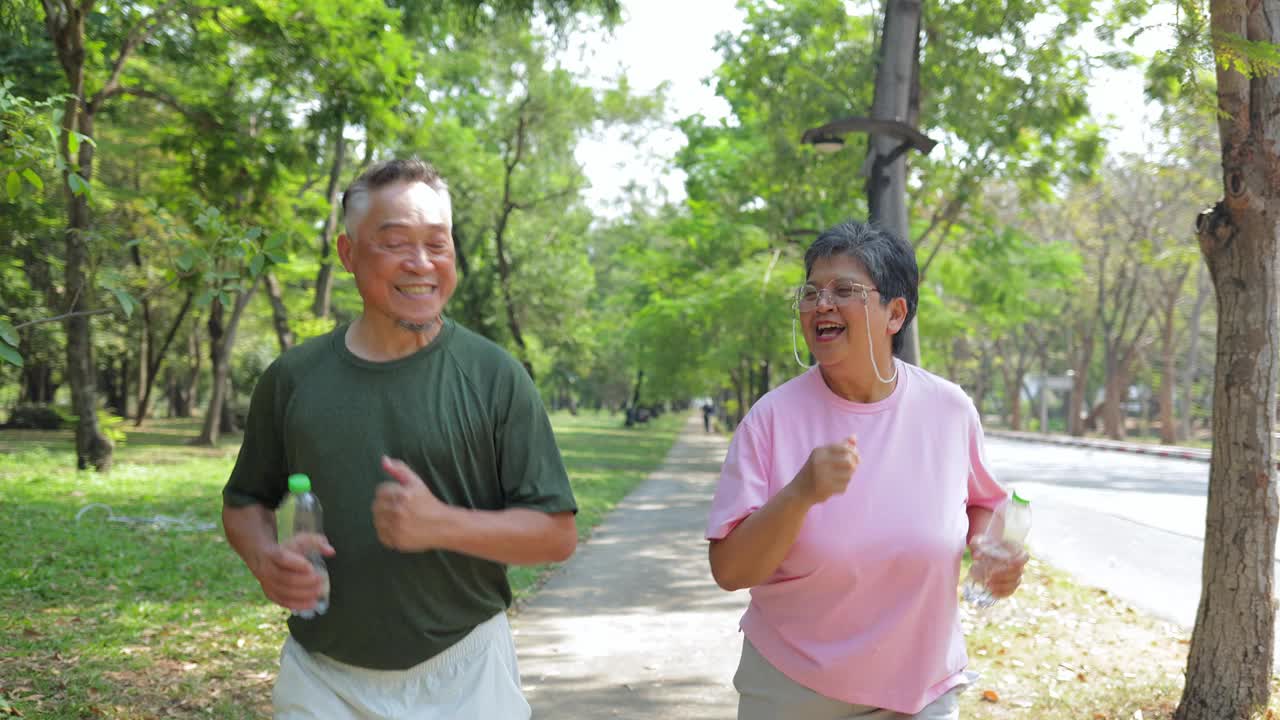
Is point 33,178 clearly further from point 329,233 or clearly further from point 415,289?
point 329,233

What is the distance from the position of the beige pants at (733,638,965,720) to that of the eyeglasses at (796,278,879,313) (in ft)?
2.87

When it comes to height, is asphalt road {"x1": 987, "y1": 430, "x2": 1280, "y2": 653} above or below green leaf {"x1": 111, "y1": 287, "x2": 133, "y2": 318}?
below

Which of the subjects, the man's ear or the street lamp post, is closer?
the man's ear

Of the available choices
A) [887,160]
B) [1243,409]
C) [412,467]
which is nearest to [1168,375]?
[887,160]

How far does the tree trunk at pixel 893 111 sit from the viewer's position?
390 inches

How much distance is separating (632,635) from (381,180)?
5943 millimetres

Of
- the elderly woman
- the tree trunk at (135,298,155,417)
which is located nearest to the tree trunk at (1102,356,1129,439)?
the tree trunk at (135,298,155,417)

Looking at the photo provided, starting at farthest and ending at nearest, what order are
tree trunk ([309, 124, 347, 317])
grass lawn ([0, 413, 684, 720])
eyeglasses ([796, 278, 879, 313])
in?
tree trunk ([309, 124, 347, 317]) → grass lawn ([0, 413, 684, 720]) → eyeglasses ([796, 278, 879, 313])

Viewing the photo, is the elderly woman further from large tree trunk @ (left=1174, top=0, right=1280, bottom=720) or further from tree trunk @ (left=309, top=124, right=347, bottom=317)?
tree trunk @ (left=309, top=124, right=347, bottom=317)

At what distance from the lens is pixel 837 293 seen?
293 centimetres

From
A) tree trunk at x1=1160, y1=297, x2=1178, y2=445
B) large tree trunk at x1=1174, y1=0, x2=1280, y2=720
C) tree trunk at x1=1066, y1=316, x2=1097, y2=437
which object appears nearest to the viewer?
large tree trunk at x1=1174, y1=0, x2=1280, y2=720

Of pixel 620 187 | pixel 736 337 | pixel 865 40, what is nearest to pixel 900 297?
pixel 865 40

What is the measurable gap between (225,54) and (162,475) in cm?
620

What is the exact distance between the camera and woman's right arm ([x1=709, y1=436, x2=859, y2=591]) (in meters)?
2.41
